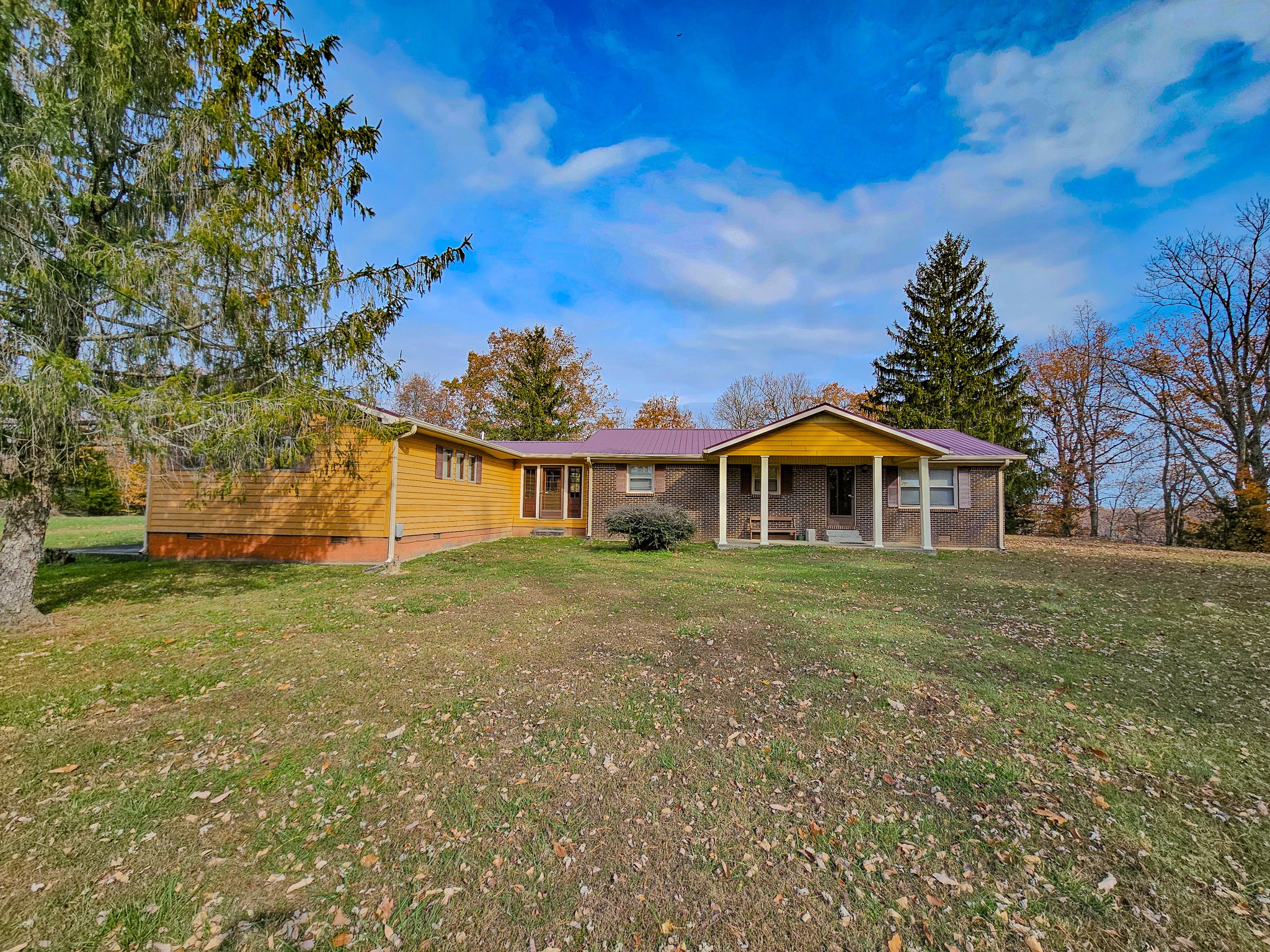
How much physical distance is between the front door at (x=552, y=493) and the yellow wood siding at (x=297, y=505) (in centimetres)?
807

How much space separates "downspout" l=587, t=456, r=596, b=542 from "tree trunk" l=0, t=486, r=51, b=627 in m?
11.6

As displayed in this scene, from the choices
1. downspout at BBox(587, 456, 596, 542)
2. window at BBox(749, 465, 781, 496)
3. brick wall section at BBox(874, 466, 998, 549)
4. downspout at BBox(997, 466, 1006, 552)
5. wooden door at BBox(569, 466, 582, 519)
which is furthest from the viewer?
wooden door at BBox(569, 466, 582, 519)

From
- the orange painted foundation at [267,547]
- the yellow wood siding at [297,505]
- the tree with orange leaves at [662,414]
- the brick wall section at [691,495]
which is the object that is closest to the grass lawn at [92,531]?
the orange painted foundation at [267,547]

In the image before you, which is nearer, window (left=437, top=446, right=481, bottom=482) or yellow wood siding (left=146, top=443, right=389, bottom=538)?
yellow wood siding (left=146, top=443, right=389, bottom=538)

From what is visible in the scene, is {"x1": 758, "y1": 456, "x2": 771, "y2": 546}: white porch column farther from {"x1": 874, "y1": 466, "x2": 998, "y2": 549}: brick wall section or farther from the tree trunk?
the tree trunk

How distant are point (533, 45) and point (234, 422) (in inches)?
375

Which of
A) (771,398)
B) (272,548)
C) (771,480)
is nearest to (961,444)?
(771,480)

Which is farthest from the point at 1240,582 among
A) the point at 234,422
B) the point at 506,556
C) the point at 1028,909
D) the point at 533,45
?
the point at 533,45

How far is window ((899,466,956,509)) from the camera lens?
1557 cm

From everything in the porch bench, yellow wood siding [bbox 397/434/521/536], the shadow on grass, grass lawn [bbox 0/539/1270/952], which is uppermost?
yellow wood siding [bbox 397/434/521/536]

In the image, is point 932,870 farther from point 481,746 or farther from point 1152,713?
point 1152,713

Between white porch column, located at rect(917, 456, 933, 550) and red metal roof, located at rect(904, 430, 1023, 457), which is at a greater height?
red metal roof, located at rect(904, 430, 1023, 457)

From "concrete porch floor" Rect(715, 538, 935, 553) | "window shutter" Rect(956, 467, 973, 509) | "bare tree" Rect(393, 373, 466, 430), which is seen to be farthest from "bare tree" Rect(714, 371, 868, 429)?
"bare tree" Rect(393, 373, 466, 430)

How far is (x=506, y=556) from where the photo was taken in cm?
1209
